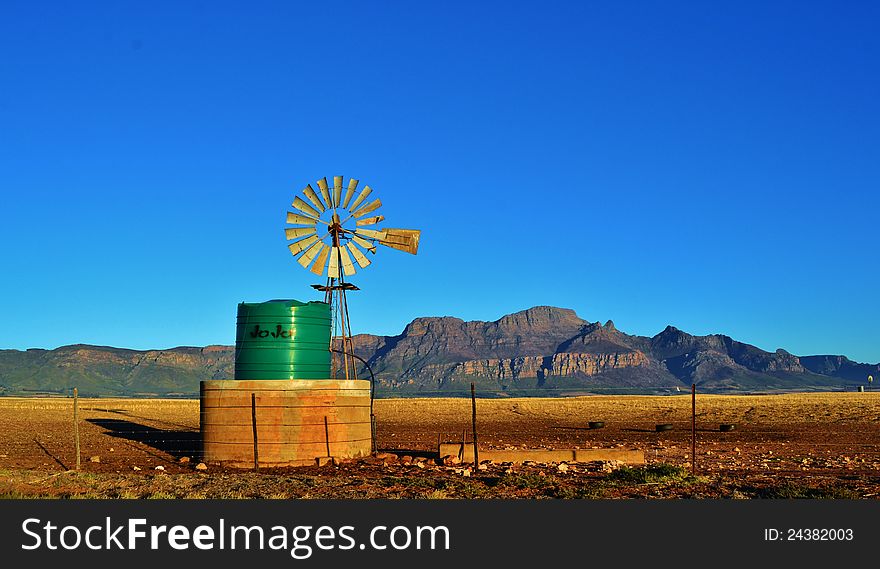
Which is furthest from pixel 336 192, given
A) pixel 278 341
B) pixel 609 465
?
pixel 609 465

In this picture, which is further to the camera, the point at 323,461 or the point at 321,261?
the point at 321,261

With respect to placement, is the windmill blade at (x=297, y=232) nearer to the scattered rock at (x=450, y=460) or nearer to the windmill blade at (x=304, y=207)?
the windmill blade at (x=304, y=207)

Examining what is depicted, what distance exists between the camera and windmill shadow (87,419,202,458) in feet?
93.3

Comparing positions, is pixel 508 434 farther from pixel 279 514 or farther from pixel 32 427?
pixel 279 514

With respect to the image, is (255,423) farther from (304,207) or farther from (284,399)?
(304,207)

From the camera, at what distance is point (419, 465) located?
23.8 metres

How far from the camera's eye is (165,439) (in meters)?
34.2

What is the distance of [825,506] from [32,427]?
3613 centimetres

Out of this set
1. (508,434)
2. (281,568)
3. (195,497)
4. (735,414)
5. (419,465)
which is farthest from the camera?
(735,414)

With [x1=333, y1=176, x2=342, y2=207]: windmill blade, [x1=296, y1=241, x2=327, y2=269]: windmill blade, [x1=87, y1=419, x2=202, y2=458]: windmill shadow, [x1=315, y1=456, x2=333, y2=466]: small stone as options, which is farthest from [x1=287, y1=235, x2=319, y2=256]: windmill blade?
[x1=315, y1=456, x2=333, y2=466]: small stone

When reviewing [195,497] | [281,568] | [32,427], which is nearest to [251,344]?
[195,497]

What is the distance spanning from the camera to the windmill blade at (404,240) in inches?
1222

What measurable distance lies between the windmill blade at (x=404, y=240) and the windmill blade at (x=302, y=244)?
2535 mm

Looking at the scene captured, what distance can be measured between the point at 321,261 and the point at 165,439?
10.0m
